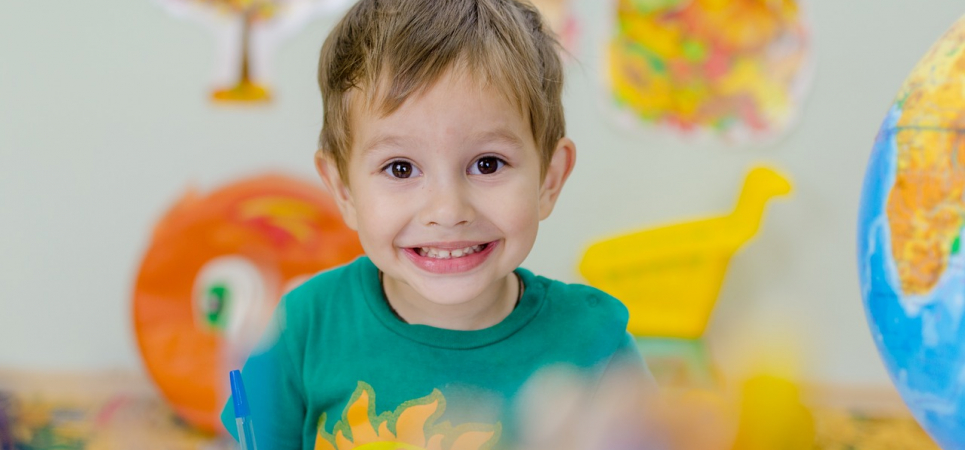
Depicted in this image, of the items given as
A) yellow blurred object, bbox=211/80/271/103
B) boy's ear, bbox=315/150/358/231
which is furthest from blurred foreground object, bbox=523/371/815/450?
yellow blurred object, bbox=211/80/271/103

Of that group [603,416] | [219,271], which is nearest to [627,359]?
[603,416]

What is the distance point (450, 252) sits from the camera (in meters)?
0.75

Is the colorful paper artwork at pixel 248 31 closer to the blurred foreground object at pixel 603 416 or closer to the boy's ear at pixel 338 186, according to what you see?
the boy's ear at pixel 338 186

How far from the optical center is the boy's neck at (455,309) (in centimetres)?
81

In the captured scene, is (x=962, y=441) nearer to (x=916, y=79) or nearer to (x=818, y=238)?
(x=916, y=79)

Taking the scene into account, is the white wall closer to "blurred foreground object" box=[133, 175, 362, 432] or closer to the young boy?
"blurred foreground object" box=[133, 175, 362, 432]

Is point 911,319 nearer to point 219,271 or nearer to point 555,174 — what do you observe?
point 555,174

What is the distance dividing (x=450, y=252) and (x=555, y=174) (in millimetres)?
141

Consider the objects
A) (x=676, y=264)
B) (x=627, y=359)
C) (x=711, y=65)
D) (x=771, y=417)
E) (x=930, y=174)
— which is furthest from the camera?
(x=711, y=65)

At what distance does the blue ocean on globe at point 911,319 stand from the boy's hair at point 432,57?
0.89 feet

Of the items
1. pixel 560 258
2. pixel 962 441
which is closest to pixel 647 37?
pixel 560 258

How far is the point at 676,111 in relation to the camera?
1.88 m

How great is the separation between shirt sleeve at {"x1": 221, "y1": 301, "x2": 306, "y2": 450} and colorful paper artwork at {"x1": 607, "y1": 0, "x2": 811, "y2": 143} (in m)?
1.22

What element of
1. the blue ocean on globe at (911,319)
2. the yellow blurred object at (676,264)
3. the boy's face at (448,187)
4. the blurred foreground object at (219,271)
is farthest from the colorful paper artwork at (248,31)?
the blue ocean on globe at (911,319)
